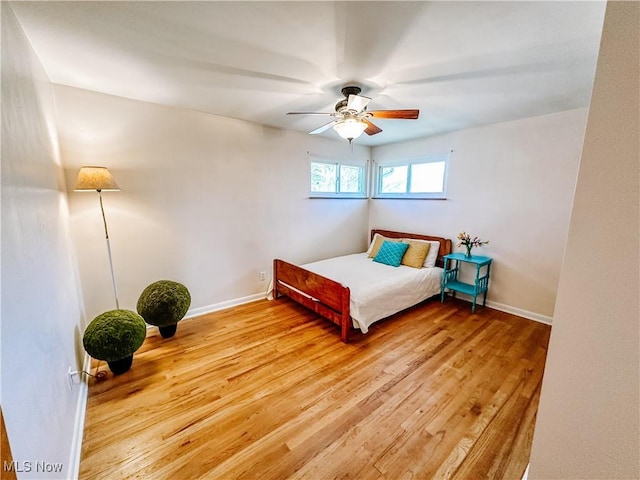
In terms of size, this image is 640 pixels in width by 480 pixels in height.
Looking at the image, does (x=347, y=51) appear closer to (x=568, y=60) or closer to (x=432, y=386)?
(x=568, y=60)

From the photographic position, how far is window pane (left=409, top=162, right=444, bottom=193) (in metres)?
3.81

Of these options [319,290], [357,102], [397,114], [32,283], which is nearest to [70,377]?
[32,283]

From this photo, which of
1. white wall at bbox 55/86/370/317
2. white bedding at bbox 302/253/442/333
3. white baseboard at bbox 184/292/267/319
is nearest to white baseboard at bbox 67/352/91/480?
white wall at bbox 55/86/370/317

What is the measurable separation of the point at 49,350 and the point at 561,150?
4.53 m

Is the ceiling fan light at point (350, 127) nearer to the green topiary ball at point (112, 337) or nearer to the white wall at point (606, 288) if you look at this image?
the white wall at point (606, 288)

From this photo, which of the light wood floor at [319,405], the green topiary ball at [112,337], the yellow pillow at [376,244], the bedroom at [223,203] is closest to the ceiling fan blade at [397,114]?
the bedroom at [223,203]

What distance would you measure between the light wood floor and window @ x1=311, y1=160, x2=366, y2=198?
7.39 feet

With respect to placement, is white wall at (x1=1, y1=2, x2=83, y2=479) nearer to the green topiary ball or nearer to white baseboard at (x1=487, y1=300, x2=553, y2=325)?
the green topiary ball

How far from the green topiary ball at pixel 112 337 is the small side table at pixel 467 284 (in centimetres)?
354

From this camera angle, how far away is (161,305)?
2.45 meters

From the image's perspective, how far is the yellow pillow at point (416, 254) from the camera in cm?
361

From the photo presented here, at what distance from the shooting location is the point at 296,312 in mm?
3236

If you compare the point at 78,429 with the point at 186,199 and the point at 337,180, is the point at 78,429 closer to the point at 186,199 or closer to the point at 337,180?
the point at 186,199

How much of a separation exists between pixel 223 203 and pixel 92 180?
128cm
